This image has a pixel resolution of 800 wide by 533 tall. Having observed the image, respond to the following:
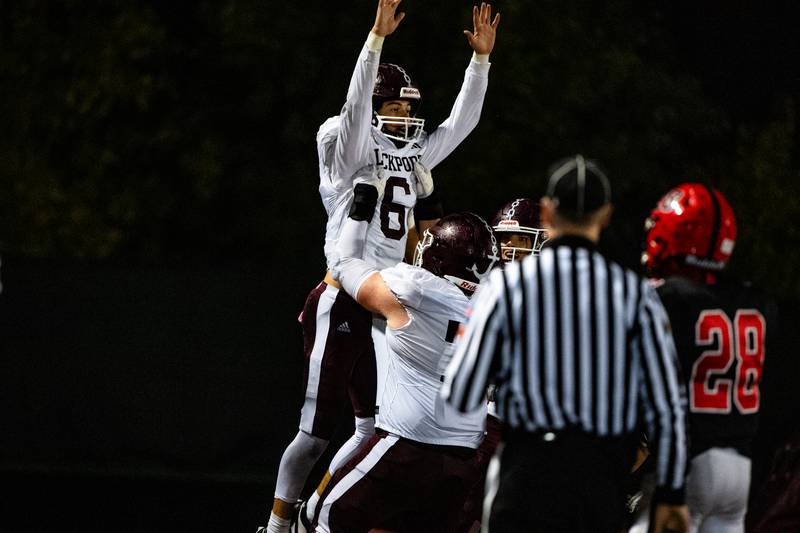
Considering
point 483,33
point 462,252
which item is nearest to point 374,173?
point 483,33

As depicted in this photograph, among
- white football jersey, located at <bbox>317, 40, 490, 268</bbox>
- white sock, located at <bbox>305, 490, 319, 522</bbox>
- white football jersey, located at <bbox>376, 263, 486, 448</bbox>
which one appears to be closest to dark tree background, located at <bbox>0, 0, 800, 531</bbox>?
white football jersey, located at <bbox>317, 40, 490, 268</bbox>

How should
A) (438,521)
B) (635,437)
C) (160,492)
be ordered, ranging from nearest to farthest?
(635,437), (438,521), (160,492)

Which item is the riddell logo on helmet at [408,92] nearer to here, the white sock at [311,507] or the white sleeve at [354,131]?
the white sleeve at [354,131]

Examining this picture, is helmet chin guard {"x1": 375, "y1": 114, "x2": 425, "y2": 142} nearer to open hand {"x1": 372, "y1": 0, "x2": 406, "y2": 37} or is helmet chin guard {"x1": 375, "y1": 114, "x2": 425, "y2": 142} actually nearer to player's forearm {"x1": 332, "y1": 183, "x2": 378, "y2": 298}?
player's forearm {"x1": 332, "y1": 183, "x2": 378, "y2": 298}

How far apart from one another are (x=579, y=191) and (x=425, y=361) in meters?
1.36

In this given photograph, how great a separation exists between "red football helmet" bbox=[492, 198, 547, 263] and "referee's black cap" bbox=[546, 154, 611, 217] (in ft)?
7.05

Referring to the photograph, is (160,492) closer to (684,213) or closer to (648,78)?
(684,213)

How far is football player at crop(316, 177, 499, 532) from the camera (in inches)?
184

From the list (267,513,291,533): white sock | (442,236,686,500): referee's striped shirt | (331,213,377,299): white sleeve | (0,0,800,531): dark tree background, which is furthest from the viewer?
(0,0,800,531): dark tree background

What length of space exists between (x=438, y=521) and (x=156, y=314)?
533 centimetres

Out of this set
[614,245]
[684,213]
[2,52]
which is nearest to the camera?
[684,213]

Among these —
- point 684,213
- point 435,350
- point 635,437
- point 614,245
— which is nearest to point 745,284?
point 684,213

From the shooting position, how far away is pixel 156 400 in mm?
9719

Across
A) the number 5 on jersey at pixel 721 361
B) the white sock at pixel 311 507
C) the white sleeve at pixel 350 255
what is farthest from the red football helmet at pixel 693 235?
the white sock at pixel 311 507
